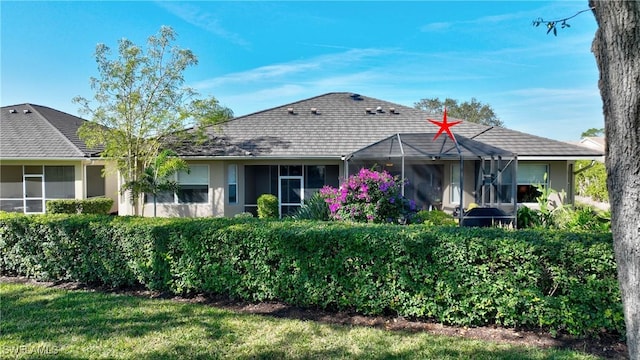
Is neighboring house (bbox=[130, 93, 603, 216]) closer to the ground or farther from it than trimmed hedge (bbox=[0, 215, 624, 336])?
farther from it

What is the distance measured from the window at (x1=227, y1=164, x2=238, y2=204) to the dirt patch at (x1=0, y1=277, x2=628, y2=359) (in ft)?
29.9

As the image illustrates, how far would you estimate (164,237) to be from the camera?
5656 mm

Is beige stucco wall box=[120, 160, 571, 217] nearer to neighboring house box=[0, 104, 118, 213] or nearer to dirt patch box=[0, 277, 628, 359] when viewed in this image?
neighboring house box=[0, 104, 118, 213]

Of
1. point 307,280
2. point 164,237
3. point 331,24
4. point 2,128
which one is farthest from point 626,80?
point 2,128

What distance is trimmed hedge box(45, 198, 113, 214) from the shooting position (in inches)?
570

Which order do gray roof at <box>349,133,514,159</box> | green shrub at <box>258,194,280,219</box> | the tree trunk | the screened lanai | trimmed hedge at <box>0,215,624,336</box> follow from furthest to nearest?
green shrub at <box>258,194,280,219</box>, the screened lanai, gray roof at <box>349,133,514,159</box>, trimmed hedge at <box>0,215,624,336</box>, the tree trunk

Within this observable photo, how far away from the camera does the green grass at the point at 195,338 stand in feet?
12.4

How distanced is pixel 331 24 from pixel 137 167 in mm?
9959

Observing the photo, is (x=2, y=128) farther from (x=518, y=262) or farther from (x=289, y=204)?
(x=518, y=262)

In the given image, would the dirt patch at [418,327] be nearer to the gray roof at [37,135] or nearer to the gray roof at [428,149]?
the gray roof at [428,149]

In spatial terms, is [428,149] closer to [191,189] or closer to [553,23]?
[553,23]

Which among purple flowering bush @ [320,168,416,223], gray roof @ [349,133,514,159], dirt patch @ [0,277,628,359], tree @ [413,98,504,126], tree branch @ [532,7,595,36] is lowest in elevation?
dirt patch @ [0,277,628,359]

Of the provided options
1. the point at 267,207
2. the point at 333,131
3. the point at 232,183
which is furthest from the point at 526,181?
the point at 232,183

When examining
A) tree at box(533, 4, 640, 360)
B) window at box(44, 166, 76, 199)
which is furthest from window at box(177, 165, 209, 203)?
tree at box(533, 4, 640, 360)
